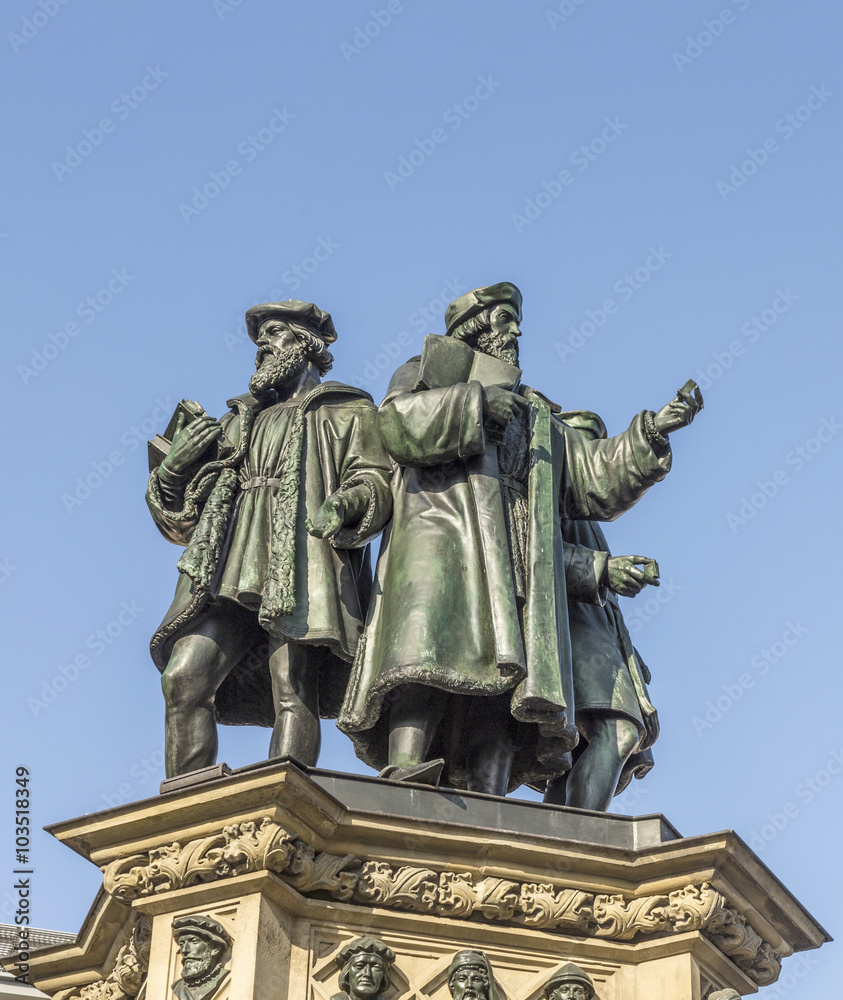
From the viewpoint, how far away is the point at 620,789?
11641 mm

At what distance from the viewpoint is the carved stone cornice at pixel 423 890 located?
30.9ft

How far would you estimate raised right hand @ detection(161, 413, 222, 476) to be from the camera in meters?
12.1

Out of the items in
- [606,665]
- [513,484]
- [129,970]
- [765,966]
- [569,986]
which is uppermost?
[513,484]

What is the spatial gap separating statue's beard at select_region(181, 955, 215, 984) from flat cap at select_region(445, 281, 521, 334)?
Result: 16.1 feet

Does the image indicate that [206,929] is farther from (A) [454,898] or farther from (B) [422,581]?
(B) [422,581]

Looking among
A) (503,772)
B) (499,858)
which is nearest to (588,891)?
(499,858)

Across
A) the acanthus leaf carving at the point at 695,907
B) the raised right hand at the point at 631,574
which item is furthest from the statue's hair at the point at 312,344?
the acanthus leaf carving at the point at 695,907

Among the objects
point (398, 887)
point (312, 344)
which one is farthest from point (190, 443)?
point (398, 887)

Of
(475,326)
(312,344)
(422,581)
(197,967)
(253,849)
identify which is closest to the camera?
(197,967)

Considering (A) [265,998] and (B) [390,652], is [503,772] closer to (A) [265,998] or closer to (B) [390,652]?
(B) [390,652]

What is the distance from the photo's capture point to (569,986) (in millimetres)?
9586

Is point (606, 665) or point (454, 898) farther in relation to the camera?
point (606, 665)

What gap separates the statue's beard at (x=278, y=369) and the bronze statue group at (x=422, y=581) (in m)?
0.31

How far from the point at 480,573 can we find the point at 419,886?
2.14m
